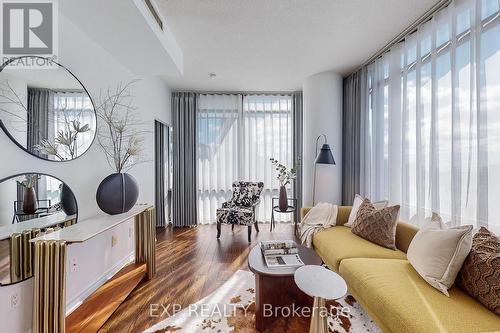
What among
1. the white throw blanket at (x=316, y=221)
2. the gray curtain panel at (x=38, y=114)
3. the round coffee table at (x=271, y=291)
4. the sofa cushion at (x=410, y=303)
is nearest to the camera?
the sofa cushion at (x=410, y=303)

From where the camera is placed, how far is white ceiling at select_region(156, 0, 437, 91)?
1942mm

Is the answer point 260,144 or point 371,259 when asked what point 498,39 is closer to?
point 371,259

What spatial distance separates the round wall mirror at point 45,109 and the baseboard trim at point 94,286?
118cm

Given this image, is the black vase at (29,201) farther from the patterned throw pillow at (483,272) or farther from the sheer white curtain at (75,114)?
the patterned throw pillow at (483,272)

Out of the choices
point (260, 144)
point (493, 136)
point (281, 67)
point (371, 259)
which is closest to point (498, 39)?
point (493, 136)

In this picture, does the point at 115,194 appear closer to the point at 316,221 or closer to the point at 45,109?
the point at 45,109

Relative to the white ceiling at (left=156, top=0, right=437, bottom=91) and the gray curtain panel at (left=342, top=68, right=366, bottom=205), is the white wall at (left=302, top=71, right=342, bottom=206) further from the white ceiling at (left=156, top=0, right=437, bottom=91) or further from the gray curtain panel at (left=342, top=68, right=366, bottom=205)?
the white ceiling at (left=156, top=0, right=437, bottom=91)

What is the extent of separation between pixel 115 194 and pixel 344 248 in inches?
84.5

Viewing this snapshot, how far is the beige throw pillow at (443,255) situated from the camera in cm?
134

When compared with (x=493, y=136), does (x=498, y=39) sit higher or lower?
higher

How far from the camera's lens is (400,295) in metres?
1.30

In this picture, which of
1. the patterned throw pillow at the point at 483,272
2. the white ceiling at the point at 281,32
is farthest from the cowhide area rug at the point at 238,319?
the white ceiling at the point at 281,32

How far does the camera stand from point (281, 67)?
10.4 ft

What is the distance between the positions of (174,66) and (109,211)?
1.74 metres
